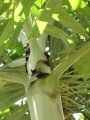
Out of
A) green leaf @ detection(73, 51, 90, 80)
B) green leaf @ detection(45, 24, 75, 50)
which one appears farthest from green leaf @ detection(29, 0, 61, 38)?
green leaf @ detection(73, 51, 90, 80)

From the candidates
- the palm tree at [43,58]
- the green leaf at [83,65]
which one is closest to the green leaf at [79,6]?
the palm tree at [43,58]

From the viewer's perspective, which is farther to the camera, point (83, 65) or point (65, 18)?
point (83, 65)

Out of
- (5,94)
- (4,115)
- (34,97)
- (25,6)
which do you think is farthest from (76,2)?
(4,115)

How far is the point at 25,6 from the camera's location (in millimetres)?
388

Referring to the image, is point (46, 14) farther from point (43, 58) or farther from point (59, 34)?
point (43, 58)

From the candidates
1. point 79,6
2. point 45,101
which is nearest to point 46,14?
point 79,6

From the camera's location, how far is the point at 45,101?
504 millimetres

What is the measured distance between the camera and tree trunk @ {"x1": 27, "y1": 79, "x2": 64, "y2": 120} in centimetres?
49

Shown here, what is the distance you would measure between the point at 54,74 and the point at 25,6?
19 centimetres

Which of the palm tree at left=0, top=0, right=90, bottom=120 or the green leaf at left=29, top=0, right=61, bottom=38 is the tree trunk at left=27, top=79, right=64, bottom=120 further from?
the green leaf at left=29, top=0, right=61, bottom=38

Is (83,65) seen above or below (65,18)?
below

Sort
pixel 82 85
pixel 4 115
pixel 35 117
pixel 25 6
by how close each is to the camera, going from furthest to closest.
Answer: pixel 4 115 < pixel 82 85 < pixel 35 117 < pixel 25 6

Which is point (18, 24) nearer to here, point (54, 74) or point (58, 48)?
point (54, 74)

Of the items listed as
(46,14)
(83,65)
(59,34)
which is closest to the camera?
(46,14)
